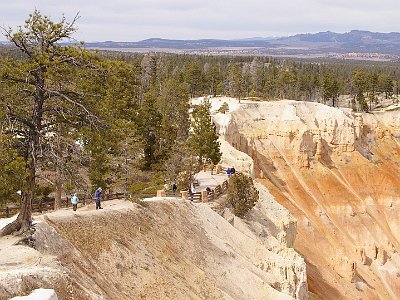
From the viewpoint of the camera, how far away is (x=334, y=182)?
249 feet

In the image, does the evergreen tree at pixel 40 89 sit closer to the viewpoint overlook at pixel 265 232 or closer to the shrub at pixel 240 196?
the viewpoint overlook at pixel 265 232

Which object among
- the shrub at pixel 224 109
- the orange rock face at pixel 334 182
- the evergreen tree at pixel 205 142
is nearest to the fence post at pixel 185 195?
the evergreen tree at pixel 205 142

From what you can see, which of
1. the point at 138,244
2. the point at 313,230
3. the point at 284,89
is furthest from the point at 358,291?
the point at 284,89

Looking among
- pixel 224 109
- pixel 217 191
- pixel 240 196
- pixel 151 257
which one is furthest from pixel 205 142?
pixel 224 109

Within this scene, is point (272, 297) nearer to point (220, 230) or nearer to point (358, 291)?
point (220, 230)

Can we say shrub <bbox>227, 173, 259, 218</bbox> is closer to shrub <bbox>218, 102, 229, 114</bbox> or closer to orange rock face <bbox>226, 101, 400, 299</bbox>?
orange rock face <bbox>226, 101, 400, 299</bbox>

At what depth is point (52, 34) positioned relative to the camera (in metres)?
19.6

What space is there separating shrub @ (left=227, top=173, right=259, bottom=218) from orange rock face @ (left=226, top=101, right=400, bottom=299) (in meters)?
18.6

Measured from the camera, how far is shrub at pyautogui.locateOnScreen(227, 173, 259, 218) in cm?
4019

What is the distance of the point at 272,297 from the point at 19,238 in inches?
653

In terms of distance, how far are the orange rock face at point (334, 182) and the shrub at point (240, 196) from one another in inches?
733

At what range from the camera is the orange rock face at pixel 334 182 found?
6178cm

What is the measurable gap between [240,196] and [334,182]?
39.1m

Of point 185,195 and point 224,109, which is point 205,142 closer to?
point 185,195
